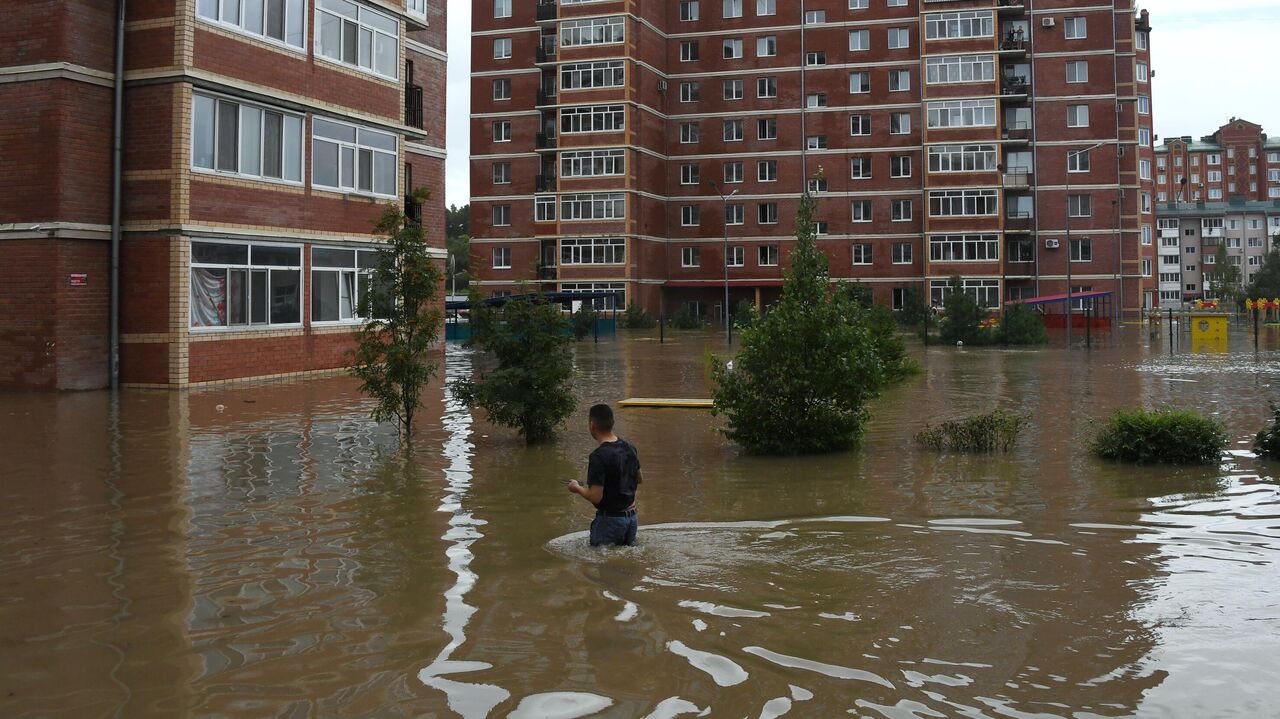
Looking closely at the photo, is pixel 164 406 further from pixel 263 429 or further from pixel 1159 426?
pixel 1159 426

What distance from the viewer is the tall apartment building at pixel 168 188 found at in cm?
2178

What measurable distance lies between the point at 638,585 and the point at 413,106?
3009cm

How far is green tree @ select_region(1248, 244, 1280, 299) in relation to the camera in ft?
332

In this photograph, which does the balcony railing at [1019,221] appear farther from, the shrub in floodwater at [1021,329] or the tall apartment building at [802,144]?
the shrub in floodwater at [1021,329]

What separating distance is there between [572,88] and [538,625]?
6529 centimetres

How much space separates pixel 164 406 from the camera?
19.5m

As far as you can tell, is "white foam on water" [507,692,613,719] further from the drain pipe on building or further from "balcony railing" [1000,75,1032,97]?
"balcony railing" [1000,75,1032,97]

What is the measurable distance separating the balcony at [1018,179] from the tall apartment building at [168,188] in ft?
174

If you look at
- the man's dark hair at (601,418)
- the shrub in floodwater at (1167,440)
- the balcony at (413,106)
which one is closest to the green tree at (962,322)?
the balcony at (413,106)

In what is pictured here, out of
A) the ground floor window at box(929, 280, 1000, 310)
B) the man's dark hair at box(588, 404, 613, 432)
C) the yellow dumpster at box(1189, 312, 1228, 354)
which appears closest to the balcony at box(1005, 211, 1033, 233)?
the ground floor window at box(929, 280, 1000, 310)

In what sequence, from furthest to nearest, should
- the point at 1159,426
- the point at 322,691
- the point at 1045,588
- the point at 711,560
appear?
the point at 1159,426 → the point at 711,560 → the point at 1045,588 → the point at 322,691

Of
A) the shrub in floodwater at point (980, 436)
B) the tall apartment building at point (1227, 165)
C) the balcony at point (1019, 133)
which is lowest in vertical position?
the shrub in floodwater at point (980, 436)

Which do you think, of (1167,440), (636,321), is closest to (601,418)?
(1167,440)

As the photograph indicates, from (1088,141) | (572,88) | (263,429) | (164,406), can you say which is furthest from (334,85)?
(1088,141)
